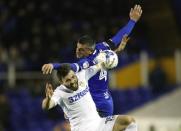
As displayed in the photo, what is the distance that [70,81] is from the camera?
8.29 metres

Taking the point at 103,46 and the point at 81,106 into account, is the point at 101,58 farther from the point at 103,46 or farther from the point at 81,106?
the point at 81,106

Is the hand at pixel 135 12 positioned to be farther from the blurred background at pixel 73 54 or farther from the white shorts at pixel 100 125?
the blurred background at pixel 73 54

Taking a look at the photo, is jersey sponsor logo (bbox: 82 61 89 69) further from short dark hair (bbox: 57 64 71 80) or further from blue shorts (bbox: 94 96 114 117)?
blue shorts (bbox: 94 96 114 117)

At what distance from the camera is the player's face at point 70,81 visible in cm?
826

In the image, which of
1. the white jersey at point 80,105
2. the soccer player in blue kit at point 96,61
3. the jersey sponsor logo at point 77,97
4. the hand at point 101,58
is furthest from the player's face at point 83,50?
the jersey sponsor logo at point 77,97

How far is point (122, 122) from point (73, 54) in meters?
8.05

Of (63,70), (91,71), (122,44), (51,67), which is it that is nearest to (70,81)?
(63,70)

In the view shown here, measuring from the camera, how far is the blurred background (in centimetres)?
1595

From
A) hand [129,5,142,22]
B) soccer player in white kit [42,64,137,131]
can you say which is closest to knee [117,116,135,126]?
soccer player in white kit [42,64,137,131]

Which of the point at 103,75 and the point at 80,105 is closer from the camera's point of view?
the point at 80,105

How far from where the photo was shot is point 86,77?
8.64 metres

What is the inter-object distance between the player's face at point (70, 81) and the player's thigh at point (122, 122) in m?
0.67

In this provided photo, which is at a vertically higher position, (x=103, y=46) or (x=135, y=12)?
(x=135, y=12)

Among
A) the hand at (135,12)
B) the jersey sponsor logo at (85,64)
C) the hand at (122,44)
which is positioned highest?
the hand at (135,12)
